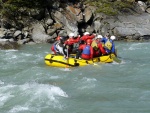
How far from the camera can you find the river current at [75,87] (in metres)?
9.46

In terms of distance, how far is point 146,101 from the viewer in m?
9.78

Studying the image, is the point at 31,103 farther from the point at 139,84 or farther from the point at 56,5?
the point at 56,5

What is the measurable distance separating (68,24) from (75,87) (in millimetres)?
14503

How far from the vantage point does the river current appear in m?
9.46

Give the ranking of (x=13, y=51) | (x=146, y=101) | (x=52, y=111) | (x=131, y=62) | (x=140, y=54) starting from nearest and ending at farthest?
(x=52, y=111), (x=146, y=101), (x=131, y=62), (x=140, y=54), (x=13, y=51)

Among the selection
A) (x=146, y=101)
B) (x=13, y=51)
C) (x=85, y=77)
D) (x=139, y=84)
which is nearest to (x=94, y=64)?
(x=85, y=77)

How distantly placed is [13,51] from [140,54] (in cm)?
775

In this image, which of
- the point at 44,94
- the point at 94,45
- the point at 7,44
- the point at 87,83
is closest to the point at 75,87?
the point at 87,83

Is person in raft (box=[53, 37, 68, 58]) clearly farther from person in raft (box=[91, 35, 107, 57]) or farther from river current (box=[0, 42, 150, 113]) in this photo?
person in raft (box=[91, 35, 107, 57])

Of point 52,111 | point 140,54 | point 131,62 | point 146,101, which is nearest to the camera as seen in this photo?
point 52,111

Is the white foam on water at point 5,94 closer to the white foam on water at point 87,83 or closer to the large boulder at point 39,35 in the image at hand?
the white foam on water at point 87,83

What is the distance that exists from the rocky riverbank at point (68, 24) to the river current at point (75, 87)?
6.79 m

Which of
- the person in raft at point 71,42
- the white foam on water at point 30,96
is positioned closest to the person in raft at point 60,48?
the person in raft at point 71,42

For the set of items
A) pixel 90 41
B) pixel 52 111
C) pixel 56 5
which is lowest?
pixel 52 111
